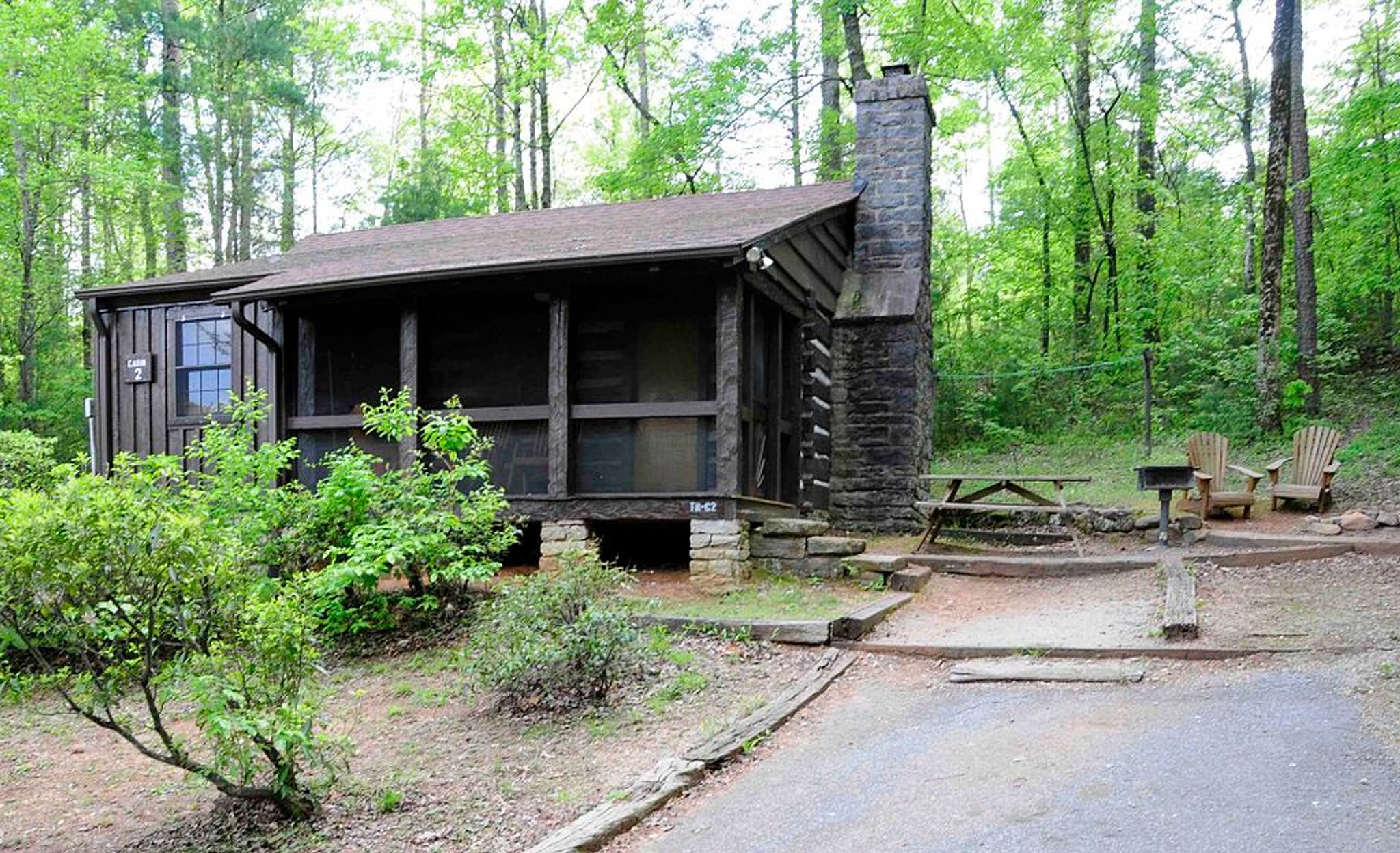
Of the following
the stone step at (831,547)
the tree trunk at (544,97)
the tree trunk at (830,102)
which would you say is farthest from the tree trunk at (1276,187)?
the tree trunk at (544,97)

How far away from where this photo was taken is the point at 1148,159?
21359mm

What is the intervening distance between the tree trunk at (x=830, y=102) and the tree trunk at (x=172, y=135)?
1401 centimetres

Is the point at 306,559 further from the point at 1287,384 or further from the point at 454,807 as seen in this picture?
the point at 1287,384

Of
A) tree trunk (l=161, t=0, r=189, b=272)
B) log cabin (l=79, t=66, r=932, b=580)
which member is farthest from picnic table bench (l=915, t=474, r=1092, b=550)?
tree trunk (l=161, t=0, r=189, b=272)

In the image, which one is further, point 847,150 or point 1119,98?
point 847,150

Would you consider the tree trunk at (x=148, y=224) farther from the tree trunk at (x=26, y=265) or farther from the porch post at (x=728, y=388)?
the porch post at (x=728, y=388)

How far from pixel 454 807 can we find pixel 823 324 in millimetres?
8611

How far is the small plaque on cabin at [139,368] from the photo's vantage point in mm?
12859

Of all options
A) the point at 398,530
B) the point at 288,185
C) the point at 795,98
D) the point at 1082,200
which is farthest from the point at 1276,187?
the point at 288,185

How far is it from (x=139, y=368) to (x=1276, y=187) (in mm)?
15884

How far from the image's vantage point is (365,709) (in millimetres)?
6488

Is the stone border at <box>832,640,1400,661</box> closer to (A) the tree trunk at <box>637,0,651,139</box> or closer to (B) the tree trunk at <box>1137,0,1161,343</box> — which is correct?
(B) the tree trunk at <box>1137,0,1161,343</box>

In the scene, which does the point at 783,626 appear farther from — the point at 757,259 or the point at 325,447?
the point at 325,447

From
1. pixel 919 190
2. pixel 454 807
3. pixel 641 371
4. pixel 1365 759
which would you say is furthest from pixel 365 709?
pixel 919 190
